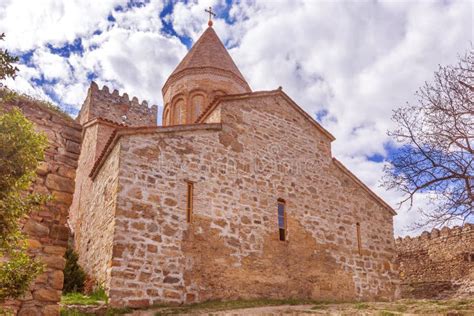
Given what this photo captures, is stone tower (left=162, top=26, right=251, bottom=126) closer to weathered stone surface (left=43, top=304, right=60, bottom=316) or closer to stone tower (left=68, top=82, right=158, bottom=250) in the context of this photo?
stone tower (left=68, top=82, right=158, bottom=250)

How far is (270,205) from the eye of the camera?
13.0m

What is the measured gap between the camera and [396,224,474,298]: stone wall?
721 inches

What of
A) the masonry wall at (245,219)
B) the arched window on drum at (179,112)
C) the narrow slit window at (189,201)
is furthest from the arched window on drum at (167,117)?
the narrow slit window at (189,201)

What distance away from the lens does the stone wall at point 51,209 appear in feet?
19.7

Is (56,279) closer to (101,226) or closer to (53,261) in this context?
(53,261)

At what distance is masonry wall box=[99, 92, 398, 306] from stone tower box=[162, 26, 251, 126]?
6722 millimetres

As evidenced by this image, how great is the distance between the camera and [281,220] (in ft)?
43.1

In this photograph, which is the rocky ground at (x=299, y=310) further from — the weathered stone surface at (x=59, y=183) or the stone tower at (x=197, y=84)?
the stone tower at (x=197, y=84)

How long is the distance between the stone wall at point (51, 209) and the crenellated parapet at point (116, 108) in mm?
17741

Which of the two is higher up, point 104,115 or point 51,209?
point 104,115

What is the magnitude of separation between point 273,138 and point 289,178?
128 cm

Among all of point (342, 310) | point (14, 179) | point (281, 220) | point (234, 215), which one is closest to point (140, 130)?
point (234, 215)

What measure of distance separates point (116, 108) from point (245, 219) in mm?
15163

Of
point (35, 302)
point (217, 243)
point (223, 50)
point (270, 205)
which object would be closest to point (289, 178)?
point (270, 205)
